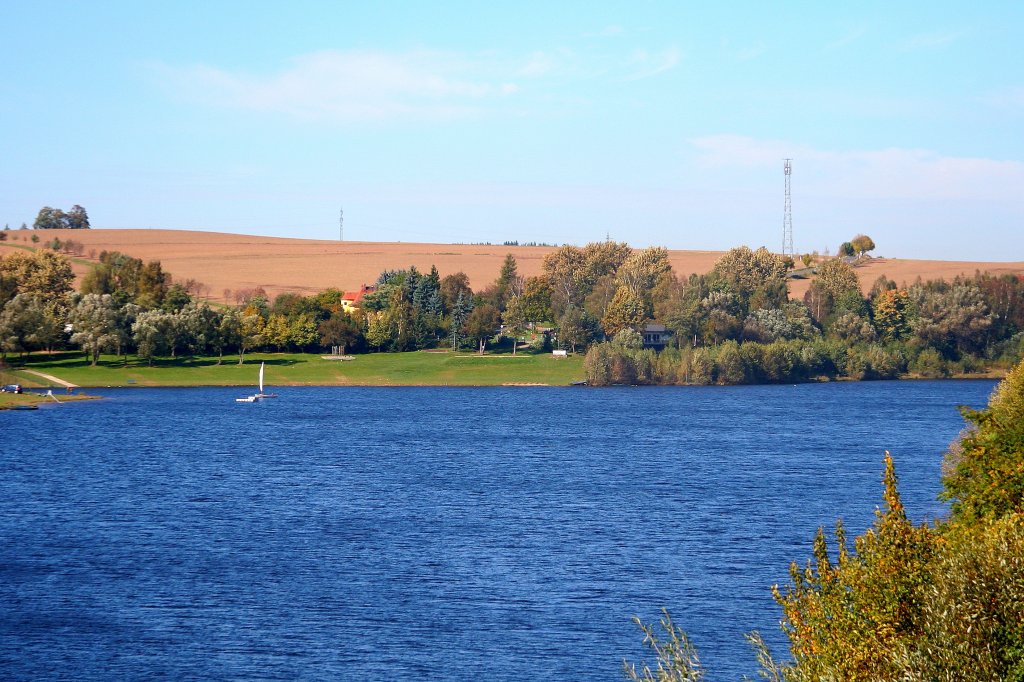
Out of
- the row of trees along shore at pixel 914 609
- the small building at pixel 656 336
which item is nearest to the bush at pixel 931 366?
the small building at pixel 656 336

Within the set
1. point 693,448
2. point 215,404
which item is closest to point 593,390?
point 215,404

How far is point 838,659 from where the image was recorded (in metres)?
21.8

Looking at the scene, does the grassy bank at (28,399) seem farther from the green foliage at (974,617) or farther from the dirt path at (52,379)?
the green foliage at (974,617)

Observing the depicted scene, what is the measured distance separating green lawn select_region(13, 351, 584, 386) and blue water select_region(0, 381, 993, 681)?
33.0 m

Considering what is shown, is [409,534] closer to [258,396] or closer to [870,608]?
[870,608]

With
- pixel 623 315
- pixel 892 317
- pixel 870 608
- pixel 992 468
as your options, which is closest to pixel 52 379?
pixel 623 315

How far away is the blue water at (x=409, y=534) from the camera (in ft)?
134

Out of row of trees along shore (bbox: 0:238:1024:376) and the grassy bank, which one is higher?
row of trees along shore (bbox: 0:238:1024:376)

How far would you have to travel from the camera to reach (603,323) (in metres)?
180

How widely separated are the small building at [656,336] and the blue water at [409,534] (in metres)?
57.6

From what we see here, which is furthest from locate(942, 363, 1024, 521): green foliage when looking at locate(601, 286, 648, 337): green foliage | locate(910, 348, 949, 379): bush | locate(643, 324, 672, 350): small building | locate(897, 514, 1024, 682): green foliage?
locate(910, 348, 949, 379): bush

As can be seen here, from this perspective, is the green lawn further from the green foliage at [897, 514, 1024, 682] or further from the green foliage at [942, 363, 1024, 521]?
the green foliage at [897, 514, 1024, 682]

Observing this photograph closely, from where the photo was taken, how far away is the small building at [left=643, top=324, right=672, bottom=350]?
585ft

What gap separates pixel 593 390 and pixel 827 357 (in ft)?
122
